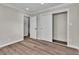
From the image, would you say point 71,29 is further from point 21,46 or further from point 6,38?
point 6,38

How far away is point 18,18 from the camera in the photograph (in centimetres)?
279

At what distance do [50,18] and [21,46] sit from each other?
203cm

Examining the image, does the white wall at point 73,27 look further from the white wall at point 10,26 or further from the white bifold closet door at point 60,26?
the white wall at point 10,26

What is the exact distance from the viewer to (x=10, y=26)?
2840 mm

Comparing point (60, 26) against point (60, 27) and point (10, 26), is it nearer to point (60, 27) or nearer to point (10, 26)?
point (60, 27)

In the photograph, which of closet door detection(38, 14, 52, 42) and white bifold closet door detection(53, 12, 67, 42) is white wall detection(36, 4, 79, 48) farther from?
closet door detection(38, 14, 52, 42)

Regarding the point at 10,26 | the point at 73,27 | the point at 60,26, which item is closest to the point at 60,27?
the point at 60,26

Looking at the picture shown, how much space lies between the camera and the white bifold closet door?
306cm

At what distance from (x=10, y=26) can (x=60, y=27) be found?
7.59 feet

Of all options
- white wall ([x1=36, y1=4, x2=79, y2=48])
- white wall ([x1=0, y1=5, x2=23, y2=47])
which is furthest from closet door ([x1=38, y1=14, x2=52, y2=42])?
white wall ([x1=0, y1=5, x2=23, y2=47])

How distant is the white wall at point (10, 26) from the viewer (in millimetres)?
2671

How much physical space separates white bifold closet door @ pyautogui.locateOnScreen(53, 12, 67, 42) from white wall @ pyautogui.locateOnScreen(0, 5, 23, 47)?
5.82ft

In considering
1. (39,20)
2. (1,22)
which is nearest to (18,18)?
(1,22)

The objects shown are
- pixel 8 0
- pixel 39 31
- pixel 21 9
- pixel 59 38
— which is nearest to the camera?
pixel 8 0
